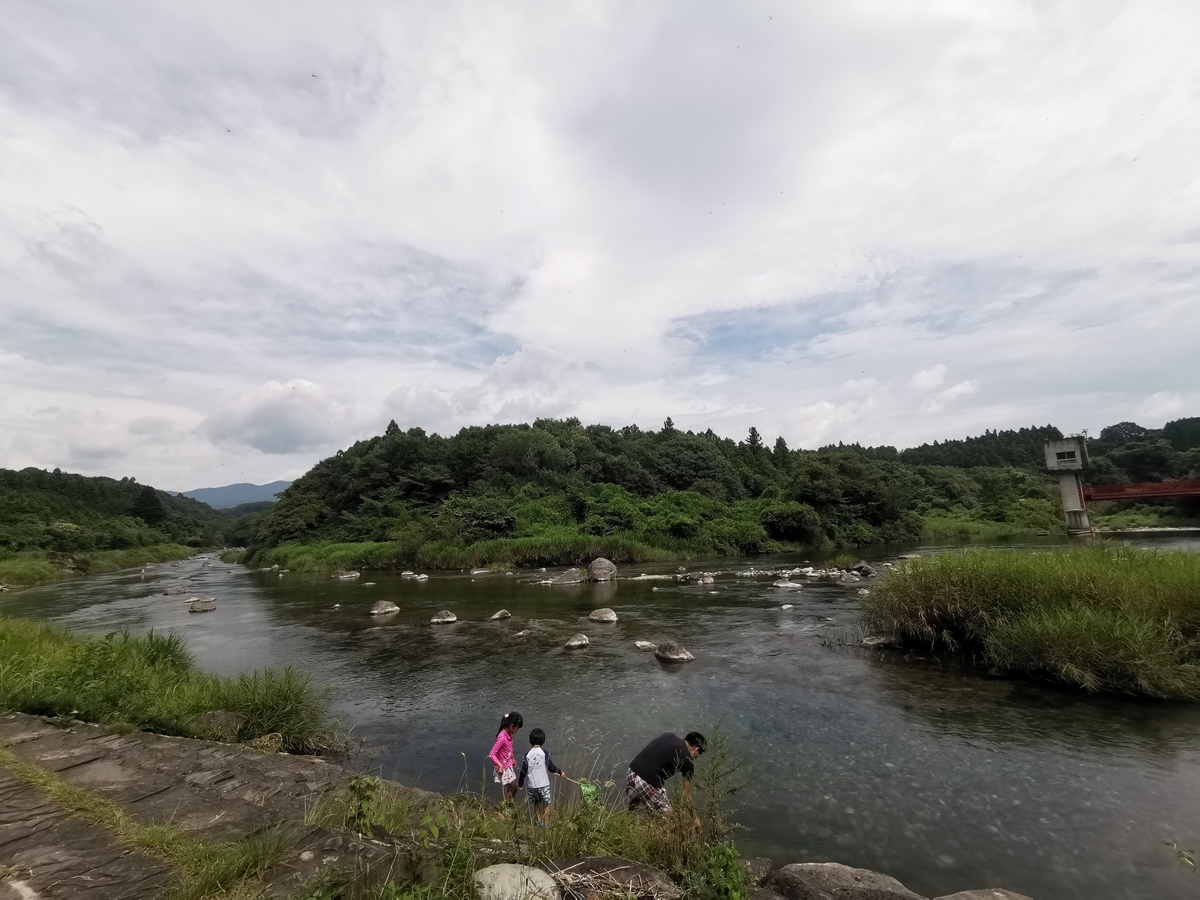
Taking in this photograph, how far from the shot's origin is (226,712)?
9.72 meters

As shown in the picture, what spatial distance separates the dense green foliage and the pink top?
116ft

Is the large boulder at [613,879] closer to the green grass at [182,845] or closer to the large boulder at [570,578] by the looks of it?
the green grass at [182,845]

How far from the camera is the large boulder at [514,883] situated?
Answer: 401 centimetres

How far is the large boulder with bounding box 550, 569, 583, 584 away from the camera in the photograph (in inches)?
1320

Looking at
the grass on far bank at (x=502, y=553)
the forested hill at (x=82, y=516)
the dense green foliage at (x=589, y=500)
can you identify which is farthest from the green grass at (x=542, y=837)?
the forested hill at (x=82, y=516)

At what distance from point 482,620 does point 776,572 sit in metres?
17.3

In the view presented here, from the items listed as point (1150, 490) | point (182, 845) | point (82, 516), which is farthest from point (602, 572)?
point (82, 516)

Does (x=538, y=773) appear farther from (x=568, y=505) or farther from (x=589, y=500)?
(x=568, y=505)

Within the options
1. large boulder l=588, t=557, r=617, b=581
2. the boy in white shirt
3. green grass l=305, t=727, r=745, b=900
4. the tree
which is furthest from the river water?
the tree

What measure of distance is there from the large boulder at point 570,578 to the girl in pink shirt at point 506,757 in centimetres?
2537

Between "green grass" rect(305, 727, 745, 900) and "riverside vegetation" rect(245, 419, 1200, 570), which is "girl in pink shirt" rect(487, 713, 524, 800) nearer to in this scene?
"green grass" rect(305, 727, 745, 900)

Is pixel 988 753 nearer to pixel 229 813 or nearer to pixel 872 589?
pixel 872 589

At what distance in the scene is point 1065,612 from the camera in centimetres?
1212

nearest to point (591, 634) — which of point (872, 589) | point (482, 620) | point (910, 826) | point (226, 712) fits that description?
point (482, 620)
